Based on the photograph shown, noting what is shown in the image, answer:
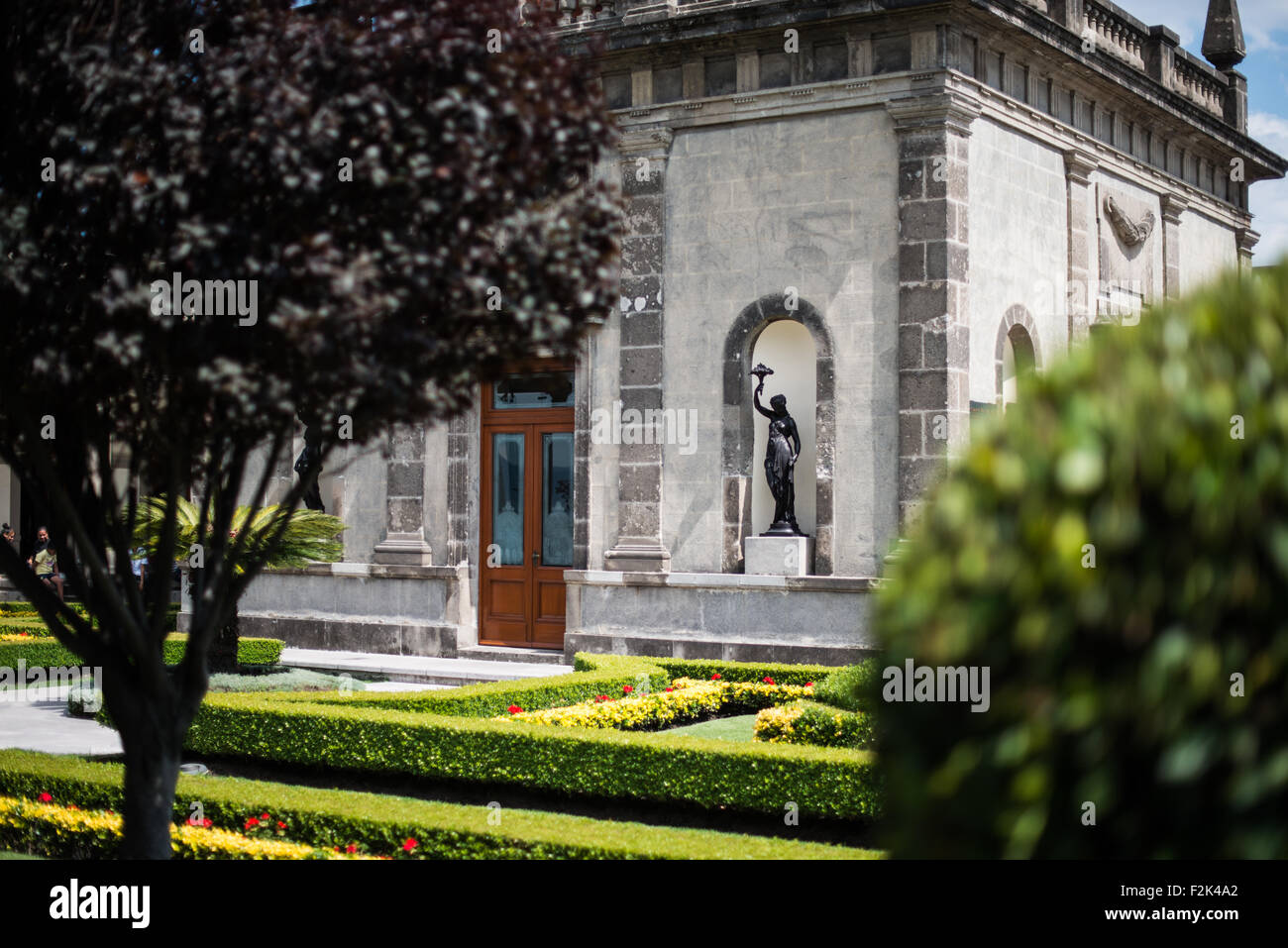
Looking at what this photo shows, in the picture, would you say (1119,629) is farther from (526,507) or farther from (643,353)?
(526,507)

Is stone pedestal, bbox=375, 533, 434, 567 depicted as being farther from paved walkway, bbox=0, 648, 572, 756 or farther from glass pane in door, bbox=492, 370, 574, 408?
glass pane in door, bbox=492, 370, 574, 408

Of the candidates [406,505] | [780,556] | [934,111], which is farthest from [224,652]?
[934,111]

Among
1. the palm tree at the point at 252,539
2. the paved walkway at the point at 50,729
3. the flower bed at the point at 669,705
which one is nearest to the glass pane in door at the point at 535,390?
the palm tree at the point at 252,539

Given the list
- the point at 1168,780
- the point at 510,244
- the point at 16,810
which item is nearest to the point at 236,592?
the point at 510,244

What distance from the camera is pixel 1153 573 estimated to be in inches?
128

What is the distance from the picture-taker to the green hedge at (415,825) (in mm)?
8344

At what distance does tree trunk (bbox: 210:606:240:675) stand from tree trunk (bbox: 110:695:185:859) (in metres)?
9.22

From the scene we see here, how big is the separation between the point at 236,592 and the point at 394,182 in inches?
101

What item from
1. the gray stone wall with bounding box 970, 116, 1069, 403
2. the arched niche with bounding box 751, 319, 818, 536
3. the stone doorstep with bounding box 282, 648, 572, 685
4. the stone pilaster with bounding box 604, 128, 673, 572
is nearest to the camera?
the gray stone wall with bounding box 970, 116, 1069, 403

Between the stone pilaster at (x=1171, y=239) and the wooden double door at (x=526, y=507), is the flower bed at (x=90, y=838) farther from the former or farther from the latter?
the stone pilaster at (x=1171, y=239)

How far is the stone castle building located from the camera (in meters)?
17.4

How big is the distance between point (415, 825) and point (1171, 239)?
61.3 feet

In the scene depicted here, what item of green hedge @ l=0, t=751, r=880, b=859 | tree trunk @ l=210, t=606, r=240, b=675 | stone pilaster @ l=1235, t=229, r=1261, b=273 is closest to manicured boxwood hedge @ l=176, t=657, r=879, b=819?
green hedge @ l=0, t=751, r=880, b=859

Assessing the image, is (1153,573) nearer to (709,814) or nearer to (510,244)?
(510,244)
